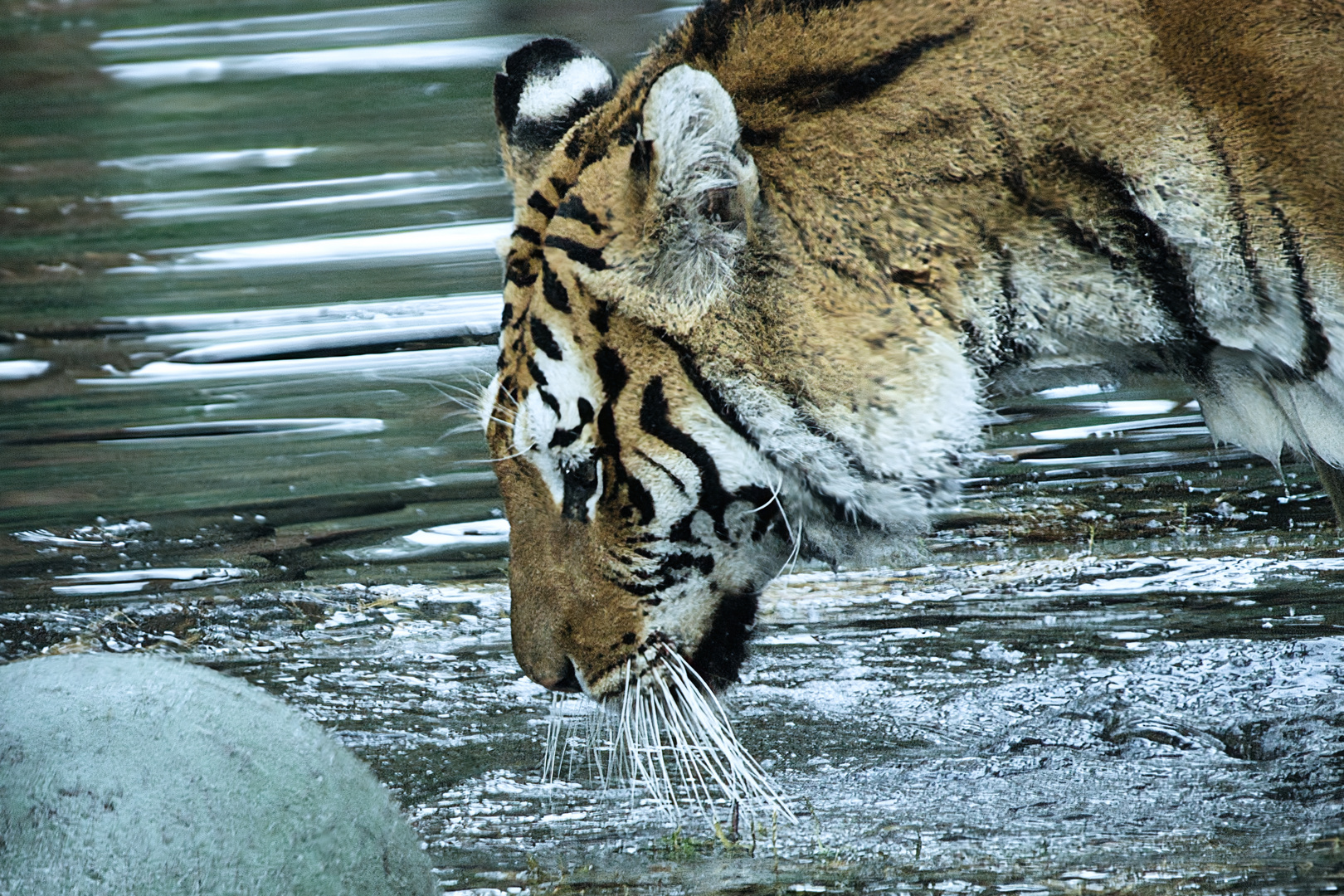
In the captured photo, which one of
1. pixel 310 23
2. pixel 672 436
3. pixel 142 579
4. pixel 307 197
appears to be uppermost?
pixel 310 23

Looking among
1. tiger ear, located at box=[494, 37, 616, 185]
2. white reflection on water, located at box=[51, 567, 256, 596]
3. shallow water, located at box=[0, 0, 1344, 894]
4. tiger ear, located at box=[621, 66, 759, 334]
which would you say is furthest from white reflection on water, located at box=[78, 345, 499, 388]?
tiger ear, located at box=[621, 66, 759, 334]

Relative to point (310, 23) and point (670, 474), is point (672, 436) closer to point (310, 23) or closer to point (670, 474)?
point (670, 474)

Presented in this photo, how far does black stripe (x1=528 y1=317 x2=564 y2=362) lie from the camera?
2775 mm

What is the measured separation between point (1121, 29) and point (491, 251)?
4.56m

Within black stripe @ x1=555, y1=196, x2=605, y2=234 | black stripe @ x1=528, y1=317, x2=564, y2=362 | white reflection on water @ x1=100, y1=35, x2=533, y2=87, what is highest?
white reflection on water @ x1=100, y1=35, x2=533, y2=87

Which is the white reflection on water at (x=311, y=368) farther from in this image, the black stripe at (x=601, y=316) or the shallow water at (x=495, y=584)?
the black stripe at (x=601, y=316)

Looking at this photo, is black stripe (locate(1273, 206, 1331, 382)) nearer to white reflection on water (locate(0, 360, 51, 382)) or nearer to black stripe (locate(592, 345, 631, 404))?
black stripe (locate(592, 345, 631, 404))

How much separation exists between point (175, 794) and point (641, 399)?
37.5 inches

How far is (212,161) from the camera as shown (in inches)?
349

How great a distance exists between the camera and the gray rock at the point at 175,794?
2.31 metres

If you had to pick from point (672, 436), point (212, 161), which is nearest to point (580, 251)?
point (672, 436)

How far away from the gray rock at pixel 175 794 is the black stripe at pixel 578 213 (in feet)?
3.05

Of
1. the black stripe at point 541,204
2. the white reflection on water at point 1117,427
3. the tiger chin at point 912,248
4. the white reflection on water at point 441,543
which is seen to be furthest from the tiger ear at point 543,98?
the white reflection on water at point 1117,427

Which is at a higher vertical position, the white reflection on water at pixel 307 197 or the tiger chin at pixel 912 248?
the white reflection on water at pixel 307 197
